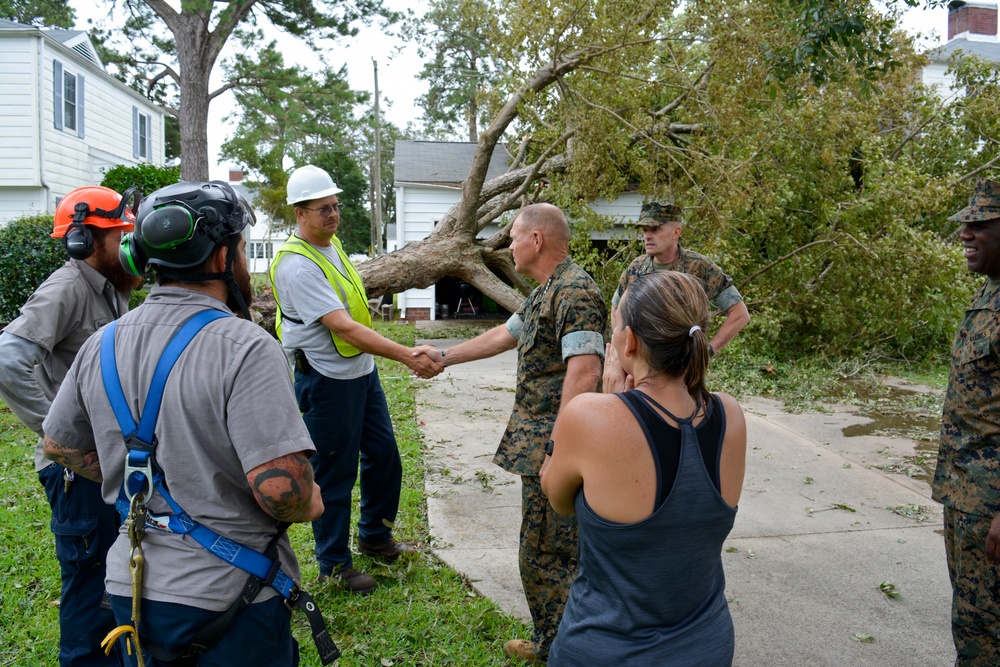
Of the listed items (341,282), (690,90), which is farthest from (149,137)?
(341,282)

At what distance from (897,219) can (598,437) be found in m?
10.2

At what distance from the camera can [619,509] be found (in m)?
1.88

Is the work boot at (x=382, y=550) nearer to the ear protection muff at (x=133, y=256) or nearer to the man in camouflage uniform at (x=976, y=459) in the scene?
the ear protection muff at (x=133, y=256)

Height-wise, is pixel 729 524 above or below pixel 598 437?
below

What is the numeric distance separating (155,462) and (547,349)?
1.74 metres

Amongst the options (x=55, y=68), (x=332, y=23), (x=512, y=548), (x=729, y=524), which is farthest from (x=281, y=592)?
(x=55, y=68)

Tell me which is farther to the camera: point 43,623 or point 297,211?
point 297,211

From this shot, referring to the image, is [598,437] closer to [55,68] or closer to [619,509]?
[619,509]

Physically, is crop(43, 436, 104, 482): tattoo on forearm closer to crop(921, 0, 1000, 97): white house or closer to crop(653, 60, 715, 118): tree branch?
crop(653, 60, 715, 118): tree branch

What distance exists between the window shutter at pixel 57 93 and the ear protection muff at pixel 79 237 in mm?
17318

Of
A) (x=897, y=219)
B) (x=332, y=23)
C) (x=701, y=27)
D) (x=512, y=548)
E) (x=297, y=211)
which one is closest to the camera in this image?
(x=297, y=211)

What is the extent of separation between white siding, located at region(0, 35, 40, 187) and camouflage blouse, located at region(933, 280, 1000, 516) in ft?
61.6

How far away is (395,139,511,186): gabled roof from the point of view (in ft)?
62.0

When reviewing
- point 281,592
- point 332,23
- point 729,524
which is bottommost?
point 281,592
